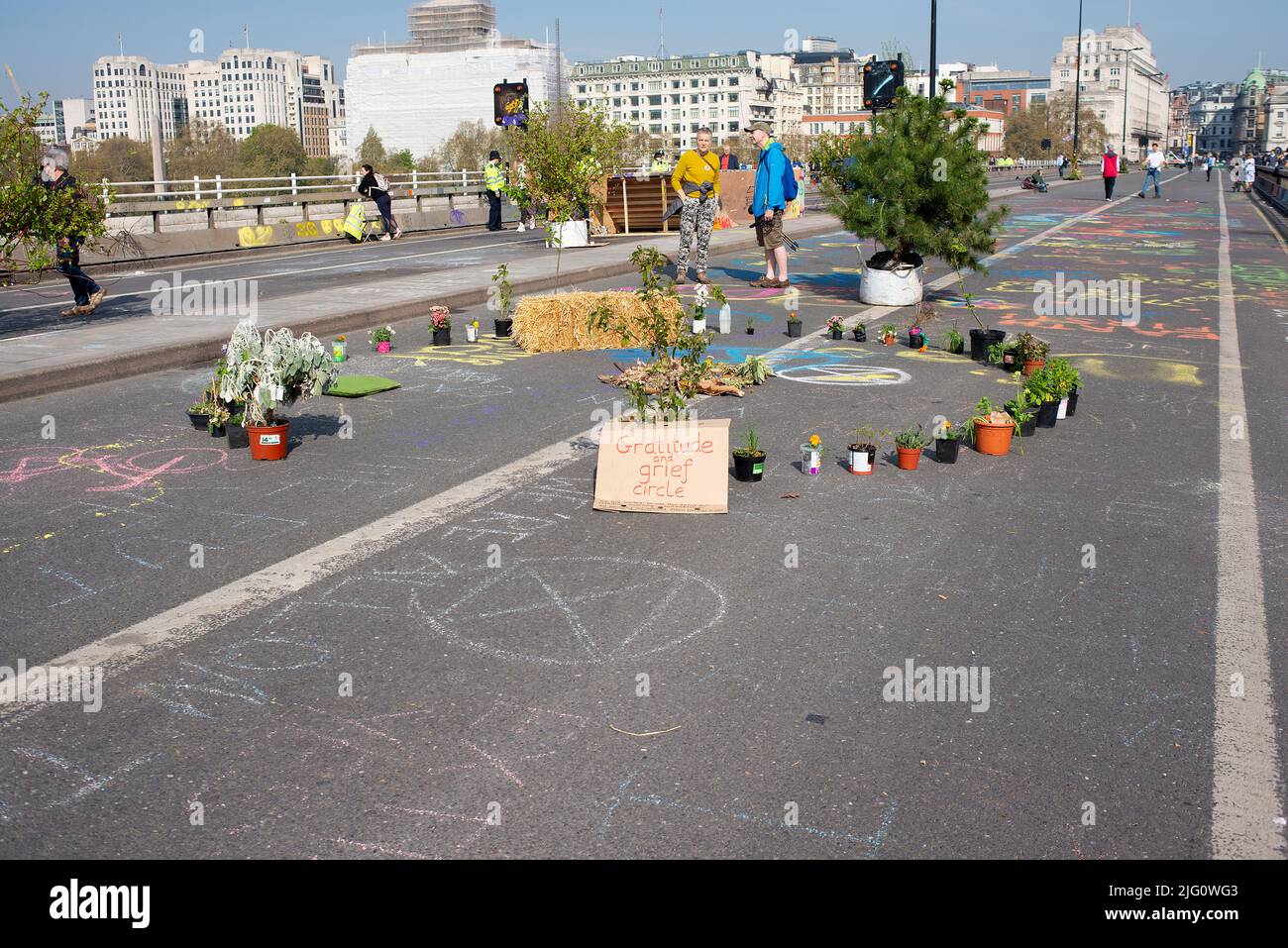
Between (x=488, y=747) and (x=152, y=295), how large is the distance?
16.4 metres

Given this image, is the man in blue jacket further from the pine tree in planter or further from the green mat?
the green mat

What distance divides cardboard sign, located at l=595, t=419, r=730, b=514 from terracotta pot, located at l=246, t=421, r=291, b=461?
A: 247cm

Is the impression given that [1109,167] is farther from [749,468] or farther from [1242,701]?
[1242,701]

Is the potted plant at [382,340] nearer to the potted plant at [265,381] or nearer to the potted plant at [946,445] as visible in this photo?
the potted plant at [265,381]

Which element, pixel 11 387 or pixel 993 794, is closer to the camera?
pixel 993 794

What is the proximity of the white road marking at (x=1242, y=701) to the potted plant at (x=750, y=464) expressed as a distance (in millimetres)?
2624

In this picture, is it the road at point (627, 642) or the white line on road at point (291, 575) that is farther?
the white line on road at point (291, 575)

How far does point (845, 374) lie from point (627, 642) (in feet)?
21.8

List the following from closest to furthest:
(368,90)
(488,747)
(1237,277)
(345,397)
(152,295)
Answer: (488,747) → (345,397) → (152,295) → (1237,277) → (368,90)

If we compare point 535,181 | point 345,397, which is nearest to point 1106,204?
point 535,181

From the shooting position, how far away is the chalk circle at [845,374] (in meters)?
10.7
